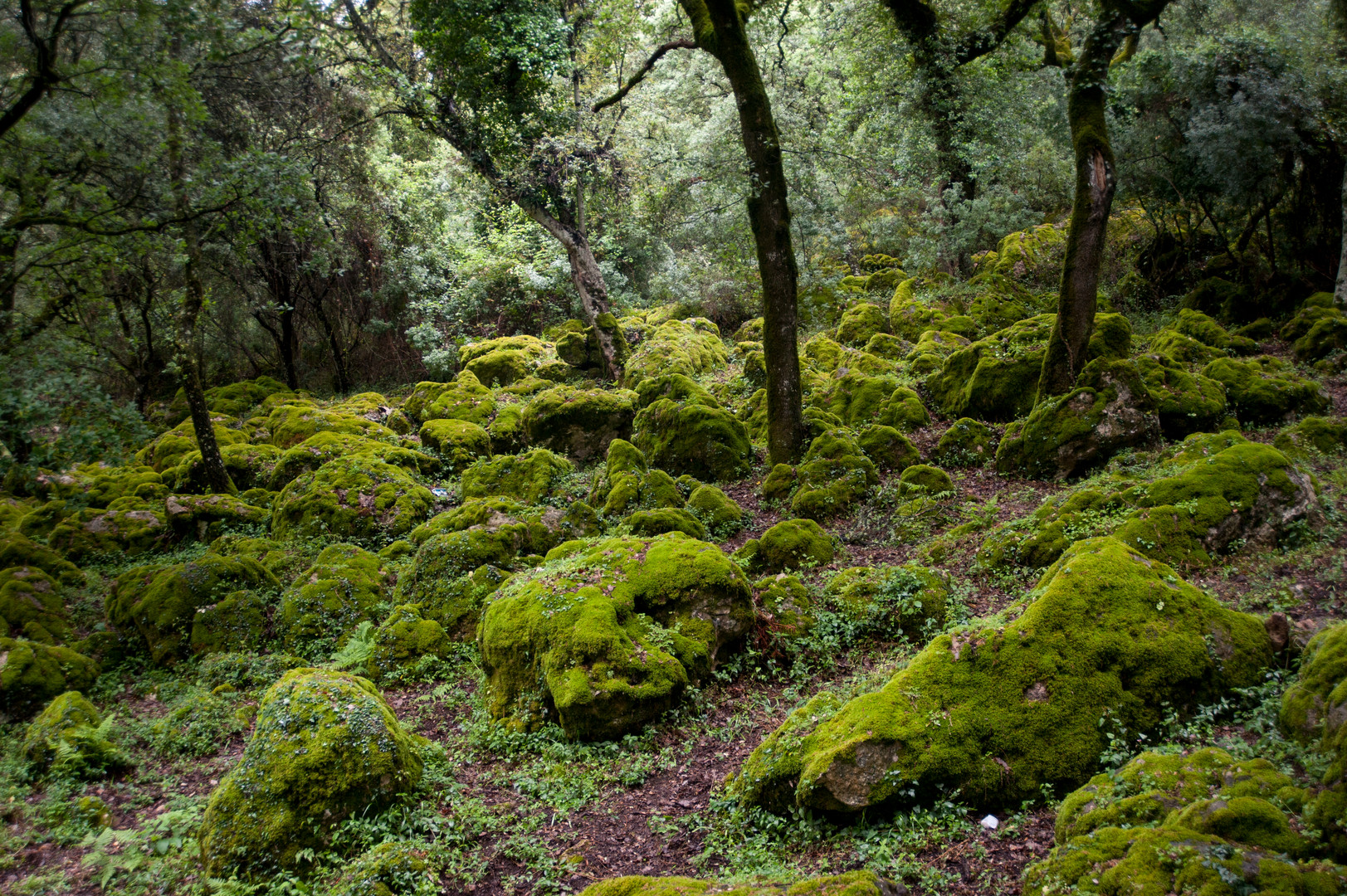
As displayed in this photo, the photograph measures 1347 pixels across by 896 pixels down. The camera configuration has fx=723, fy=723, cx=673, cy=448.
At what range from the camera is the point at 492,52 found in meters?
A: 15.5

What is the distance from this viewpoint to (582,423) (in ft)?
47.6

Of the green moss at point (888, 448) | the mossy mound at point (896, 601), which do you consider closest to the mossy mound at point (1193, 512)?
the mossy mound at point (896, 601)

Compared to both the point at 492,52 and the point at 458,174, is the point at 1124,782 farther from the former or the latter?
the point at 458,174

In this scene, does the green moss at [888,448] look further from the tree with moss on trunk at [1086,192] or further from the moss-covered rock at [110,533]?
the moss-covered rock at [110,533]

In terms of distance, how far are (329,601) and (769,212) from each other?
26.3ft

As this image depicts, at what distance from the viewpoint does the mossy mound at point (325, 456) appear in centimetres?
1362

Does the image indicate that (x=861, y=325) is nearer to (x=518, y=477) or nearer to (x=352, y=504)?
(x=518, y=477)

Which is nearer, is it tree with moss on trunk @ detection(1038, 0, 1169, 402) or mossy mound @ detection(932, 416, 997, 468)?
tree with moss on trunk @ detection(1038, 0, 1169, 402)

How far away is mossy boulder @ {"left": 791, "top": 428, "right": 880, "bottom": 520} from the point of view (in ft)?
33.0

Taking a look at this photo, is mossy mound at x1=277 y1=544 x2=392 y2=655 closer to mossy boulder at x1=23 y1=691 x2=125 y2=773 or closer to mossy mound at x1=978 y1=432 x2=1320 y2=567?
mossy boulder at x1=23 y1=691 x2=125 y2=773

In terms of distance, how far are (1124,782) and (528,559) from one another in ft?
22.2

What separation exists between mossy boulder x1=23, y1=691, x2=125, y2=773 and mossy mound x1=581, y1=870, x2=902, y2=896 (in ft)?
16.8

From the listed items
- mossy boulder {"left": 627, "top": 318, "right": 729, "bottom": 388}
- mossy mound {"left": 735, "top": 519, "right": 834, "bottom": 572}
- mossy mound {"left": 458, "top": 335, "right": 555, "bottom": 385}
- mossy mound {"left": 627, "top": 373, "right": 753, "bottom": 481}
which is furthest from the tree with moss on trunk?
mossy mound {"left": 458, "top": 335, "right": 555, "bottom": 385}

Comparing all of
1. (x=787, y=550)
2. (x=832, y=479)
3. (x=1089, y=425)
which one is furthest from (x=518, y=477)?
(x=1089, y=425)
